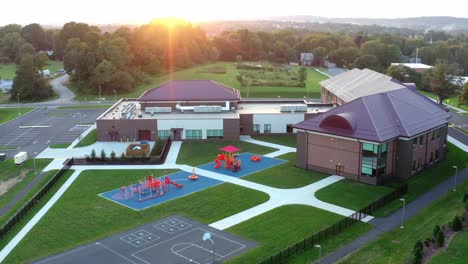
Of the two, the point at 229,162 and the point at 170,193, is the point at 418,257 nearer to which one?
the point at 170,193

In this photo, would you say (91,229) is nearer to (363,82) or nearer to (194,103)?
(194,103)

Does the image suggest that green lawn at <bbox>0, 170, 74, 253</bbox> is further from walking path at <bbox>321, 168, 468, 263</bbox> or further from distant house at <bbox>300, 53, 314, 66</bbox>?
distant house at <bbox>300, 53, 314, 66</bbox>

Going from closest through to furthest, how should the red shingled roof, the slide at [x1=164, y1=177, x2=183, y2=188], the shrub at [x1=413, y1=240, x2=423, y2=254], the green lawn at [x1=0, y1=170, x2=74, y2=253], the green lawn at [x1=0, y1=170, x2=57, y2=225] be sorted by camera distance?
the shrub at [x1=413, y1=240, x2=423, y2=254] < the green lawn at [x1=0, y1=170, x2=74, y2=253] < the green lawn at [x1=0, y1=170, x2=57, y2=225] < the slide at [x1=164, y1=177, x2=183, y2=188] < the red shingled roof

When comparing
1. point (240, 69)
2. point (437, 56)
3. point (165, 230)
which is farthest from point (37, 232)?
point (437, 56)

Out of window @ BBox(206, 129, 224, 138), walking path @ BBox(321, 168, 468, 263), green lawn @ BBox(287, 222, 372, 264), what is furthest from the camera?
window @ BBox(206, 129, 224, 138)

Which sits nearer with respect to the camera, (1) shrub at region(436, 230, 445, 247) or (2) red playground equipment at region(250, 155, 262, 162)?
(1) shrub at region(436, 230, 445, 247)

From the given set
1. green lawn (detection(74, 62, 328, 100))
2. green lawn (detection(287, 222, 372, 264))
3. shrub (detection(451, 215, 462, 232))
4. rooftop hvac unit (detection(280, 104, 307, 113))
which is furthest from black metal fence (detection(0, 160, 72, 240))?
green lawn (detection(74, 62, 328, 100))
